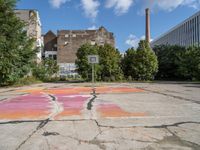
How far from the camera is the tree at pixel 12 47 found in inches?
1167

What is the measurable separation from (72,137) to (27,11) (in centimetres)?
5750

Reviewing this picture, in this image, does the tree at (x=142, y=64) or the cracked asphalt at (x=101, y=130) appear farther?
the tree at (x=142, y=64)

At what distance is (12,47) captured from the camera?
98.2 feet

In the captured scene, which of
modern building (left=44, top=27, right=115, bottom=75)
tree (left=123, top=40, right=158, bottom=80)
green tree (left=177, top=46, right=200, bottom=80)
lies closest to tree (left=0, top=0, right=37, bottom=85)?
tree (left=123, top=40, right=158, bottom=80)

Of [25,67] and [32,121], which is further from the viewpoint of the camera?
[25,67]

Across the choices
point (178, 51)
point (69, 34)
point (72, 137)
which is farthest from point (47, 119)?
point (69, 34)

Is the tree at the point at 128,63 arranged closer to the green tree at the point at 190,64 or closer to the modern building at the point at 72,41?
the green tree at the point at 190,64

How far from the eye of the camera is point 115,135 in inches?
268

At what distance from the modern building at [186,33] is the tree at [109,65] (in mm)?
46275

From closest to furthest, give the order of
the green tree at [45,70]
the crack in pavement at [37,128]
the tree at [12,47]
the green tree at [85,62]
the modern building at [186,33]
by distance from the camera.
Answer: the crack in pavement at [37,128] < the tree at [12,47] < the green tree at [85,62] < the green tree at [45,70] < the modern building at [186,33]

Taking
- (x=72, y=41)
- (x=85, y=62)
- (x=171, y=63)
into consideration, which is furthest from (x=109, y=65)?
(x=72, y=41)

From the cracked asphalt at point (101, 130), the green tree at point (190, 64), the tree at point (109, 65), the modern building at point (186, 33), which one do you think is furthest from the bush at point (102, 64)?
the modern building at point (186, 33)

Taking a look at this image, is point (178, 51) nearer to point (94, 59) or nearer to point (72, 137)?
point (94, 59)

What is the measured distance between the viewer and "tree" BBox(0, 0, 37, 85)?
29.6 metres
